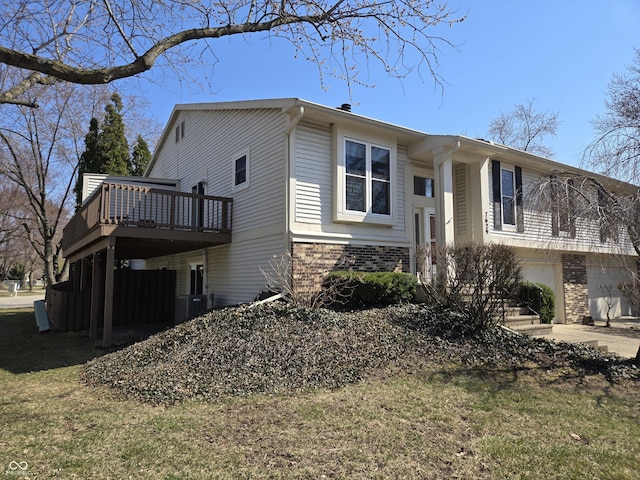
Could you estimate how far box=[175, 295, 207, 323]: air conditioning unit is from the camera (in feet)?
41.7

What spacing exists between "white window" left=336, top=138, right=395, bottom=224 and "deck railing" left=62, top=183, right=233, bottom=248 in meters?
3.70

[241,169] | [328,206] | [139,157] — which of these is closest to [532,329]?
[328,206]

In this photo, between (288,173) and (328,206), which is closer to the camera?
(288,173)

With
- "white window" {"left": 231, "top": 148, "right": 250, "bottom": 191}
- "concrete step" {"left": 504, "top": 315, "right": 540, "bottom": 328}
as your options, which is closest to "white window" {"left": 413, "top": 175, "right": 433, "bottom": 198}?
"concrete step" {"left": 504, "top": 315, "right": 540, "bottom": 328}

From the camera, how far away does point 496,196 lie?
1274cm

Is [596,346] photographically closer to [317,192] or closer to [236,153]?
[317,192]

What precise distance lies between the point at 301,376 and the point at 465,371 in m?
2.44

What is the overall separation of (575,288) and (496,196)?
5.14 metres

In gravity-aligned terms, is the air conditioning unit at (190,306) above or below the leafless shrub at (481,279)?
below

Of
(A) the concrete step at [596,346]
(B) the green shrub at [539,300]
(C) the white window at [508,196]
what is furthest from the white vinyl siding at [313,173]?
(C) the white window at [508,196]

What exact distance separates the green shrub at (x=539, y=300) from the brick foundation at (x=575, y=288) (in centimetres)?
465

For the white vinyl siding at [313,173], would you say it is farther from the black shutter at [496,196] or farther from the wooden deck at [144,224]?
the black shutter at [496,196]

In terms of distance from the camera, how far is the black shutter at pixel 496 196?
12625 mm

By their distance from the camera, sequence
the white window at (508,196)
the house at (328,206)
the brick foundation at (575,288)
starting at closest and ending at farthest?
the house at (328,206)
the white window at (508,196)
the brick foundation at (575,288)
